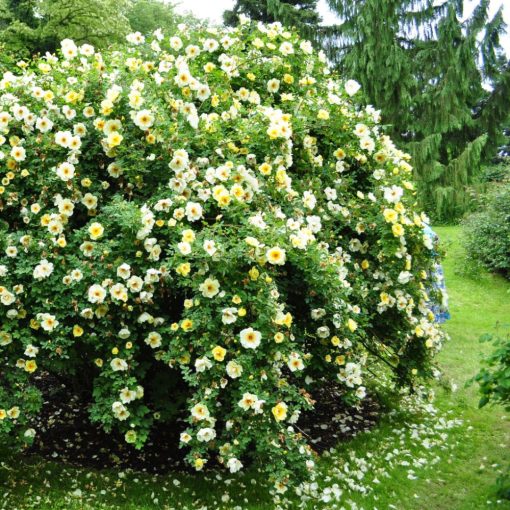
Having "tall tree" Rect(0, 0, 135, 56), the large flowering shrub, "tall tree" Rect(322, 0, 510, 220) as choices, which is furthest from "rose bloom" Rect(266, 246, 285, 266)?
"tall tree" Rect(0, 0, 135, 56)

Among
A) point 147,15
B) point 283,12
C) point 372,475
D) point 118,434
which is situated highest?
point 147,15

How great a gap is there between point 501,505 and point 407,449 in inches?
32.8

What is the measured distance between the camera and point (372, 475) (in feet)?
12.4

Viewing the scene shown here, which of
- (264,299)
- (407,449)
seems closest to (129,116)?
Result: (264,299)

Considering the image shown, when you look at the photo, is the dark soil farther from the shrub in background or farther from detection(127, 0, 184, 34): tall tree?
detection(127, 0, 184, 34): tall tree

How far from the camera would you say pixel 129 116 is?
334 centimetres

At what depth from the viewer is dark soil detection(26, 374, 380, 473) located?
3.79 meters

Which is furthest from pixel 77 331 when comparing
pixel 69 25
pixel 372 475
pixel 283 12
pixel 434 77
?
pixel 69 25

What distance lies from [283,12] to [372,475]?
1489cm

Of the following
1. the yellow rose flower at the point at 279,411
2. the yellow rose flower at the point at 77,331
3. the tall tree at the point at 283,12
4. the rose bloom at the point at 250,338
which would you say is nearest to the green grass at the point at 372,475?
the yellow rose flower at the point at 279,411

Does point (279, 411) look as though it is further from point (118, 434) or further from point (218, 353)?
point (118, 434)

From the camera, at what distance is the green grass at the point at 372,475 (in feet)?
10.7

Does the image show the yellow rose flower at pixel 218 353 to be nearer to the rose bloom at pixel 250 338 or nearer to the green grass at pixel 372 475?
the rose bloom at pixel 250 338

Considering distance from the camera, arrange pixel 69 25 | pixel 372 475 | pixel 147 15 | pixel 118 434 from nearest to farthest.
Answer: pixel 372 475
pixel 118 434
pixel 69 25
pixel 147 15
